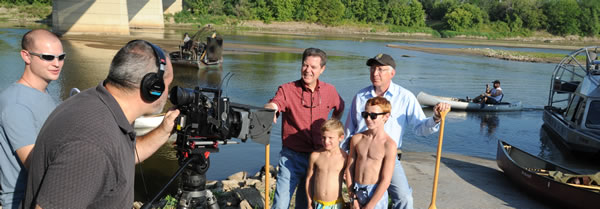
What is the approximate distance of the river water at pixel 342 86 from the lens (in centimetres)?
1077

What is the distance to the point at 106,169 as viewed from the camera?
1957 mm

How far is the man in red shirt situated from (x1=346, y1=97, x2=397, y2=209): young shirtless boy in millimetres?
492

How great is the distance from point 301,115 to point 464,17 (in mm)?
105766

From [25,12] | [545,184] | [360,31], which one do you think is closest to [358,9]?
[360,31]

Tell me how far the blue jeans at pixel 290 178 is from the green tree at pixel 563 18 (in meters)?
116

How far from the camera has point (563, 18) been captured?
10400 cm

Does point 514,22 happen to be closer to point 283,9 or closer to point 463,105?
point 283,9

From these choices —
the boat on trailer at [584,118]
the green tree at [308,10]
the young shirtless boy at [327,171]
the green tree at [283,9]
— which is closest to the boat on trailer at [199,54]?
the boat on trailer at [584,118]

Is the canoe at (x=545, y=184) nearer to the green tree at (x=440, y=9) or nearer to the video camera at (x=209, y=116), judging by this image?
the video camera at (x=209, y=116)

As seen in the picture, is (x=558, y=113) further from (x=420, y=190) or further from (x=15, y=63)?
(x=15, y=63)

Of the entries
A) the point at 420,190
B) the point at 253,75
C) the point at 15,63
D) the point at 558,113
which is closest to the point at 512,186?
the point at 420,190

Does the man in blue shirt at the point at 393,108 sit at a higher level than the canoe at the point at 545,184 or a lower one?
higher

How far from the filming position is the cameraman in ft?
6.08

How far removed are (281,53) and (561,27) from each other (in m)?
89.1
